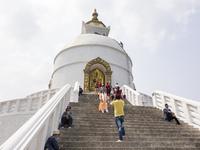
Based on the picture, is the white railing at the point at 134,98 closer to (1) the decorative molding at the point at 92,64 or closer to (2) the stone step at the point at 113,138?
(2) the stone step at the point at 113,138

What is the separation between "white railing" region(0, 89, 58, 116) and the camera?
314 inches

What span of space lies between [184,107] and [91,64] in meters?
10.9

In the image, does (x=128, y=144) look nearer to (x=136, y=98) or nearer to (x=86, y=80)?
(x=136, y=98)

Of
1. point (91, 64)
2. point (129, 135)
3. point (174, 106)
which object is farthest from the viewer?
point (91, 64)

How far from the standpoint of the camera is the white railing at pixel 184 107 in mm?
5160

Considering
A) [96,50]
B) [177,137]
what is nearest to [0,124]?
[177,137]

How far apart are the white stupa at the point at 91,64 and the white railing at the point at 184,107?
8.47 metres

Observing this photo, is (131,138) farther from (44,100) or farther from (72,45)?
(72,45)

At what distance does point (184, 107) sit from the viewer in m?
5.64

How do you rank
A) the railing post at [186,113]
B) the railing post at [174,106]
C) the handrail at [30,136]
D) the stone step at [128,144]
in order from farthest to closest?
the railing post at [174,106], the railing post at [186,113], the stone step at [128,144], the handrail at [30,136]

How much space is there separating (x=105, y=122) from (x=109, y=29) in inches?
849

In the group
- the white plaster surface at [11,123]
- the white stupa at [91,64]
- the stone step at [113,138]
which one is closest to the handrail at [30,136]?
the stone step at [113,138]

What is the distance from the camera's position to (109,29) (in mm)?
24047

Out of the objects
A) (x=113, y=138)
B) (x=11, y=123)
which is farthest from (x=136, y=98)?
(x=11, y=123)
